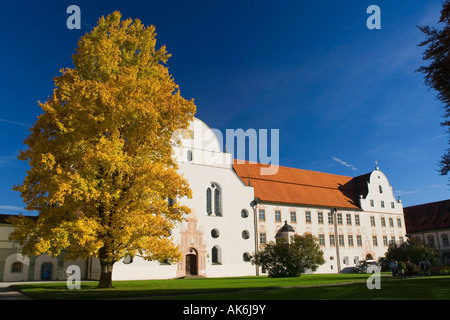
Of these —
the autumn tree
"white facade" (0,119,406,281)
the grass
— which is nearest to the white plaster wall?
"white facade" (0,119,406,281)

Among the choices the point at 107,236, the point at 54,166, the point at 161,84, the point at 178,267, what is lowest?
the point at 178,267

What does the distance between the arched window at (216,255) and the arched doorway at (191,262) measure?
212cm

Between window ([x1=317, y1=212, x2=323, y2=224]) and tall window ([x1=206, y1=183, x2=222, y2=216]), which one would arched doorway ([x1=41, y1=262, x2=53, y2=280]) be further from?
window ([x1=317, y1=212, x2=323, y2=224])

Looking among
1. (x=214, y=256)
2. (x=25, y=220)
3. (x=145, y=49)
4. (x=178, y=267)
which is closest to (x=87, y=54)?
(x=145, y=49)

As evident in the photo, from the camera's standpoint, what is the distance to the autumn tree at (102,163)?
15.7m

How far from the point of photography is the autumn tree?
15703 millimetres

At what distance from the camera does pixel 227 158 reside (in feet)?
125

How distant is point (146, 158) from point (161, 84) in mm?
4343

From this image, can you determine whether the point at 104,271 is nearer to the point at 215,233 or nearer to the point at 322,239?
the point at 215,233

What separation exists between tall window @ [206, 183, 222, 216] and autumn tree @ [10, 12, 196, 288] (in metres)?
17.8

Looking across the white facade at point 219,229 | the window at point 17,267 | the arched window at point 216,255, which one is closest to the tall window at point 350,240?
the white facade at point 219,229

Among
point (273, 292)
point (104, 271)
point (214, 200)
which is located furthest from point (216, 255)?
point (273, 292)
